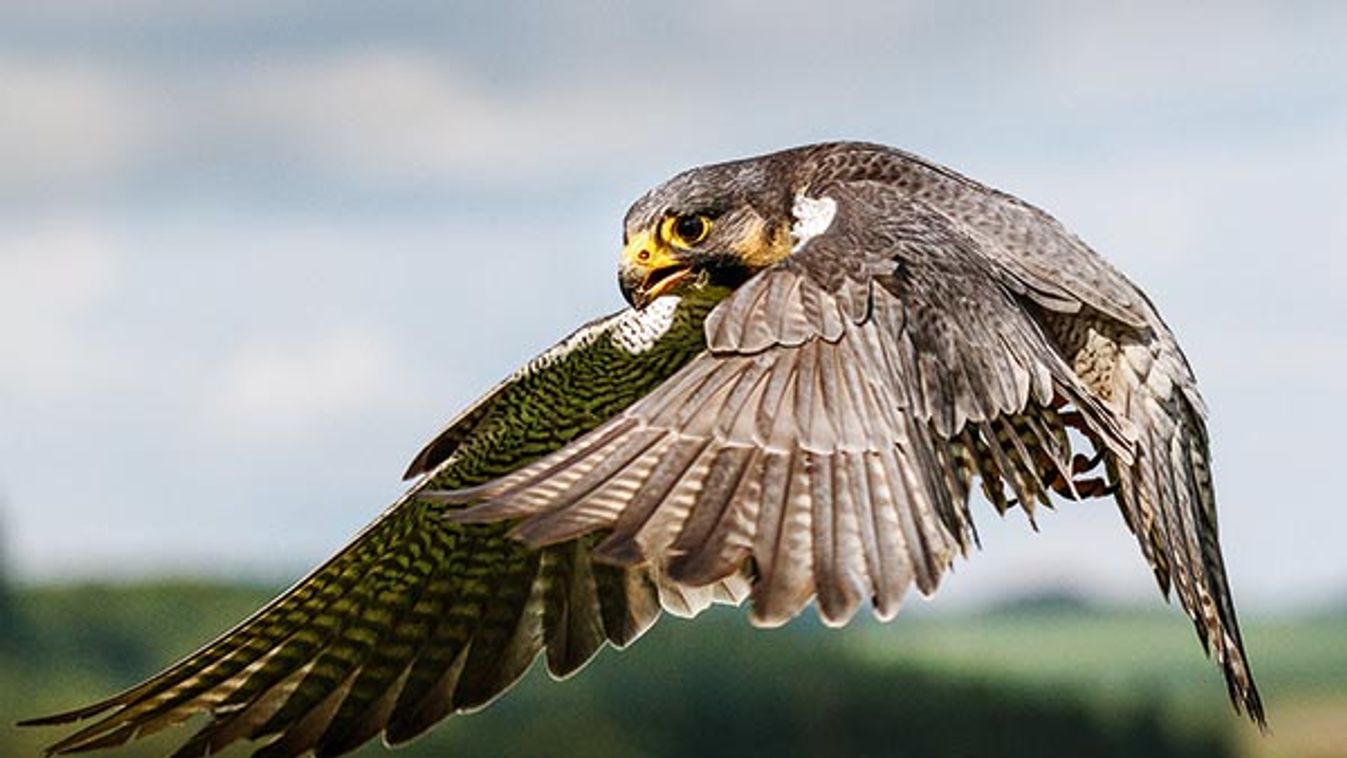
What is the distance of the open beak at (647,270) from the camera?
633 cm

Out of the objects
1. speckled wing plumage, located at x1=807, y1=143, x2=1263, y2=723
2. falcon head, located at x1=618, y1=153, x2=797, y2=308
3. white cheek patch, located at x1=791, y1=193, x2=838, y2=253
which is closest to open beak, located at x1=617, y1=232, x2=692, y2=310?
falcon head, located at x1=618, y1=153, x2=797, y2=308

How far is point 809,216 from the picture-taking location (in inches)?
241

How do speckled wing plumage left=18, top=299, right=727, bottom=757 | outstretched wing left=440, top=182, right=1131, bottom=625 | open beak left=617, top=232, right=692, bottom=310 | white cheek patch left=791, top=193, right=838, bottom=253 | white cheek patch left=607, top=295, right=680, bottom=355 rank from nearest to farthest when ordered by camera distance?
1. outstretched wing left=440, top=182, right=1131, bottom=625
2. white cheek patch left=791, top=193, right=838, bottom=253
3. open beak left=617, top=232, right=692, bottom=310
4. white cheek patch left=607, top=295, right=680, bottom=355
5. speckled wing plumage left=18, top=299, right=727, bottom=757

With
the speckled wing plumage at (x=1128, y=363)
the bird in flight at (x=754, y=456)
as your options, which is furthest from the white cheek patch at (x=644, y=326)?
the speckled wing plumage at (x=1128, y=363)

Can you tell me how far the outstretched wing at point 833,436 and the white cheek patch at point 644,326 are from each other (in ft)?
2.97

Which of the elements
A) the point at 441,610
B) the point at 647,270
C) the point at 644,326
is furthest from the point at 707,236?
the point at 441,610

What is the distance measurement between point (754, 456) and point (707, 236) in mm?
1509

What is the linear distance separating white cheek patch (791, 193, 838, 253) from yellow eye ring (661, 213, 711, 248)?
233 mm

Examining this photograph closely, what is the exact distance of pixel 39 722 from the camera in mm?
5816

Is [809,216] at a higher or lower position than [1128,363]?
higher

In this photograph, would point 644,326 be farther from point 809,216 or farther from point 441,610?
point 441,610

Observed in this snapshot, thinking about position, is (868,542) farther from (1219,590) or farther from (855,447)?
(1219,590)

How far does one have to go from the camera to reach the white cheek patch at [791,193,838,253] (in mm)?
5914

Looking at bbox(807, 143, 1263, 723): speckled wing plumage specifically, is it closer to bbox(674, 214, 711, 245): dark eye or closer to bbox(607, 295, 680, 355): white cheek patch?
bbox(674, 214, 711, 245): dark eye
